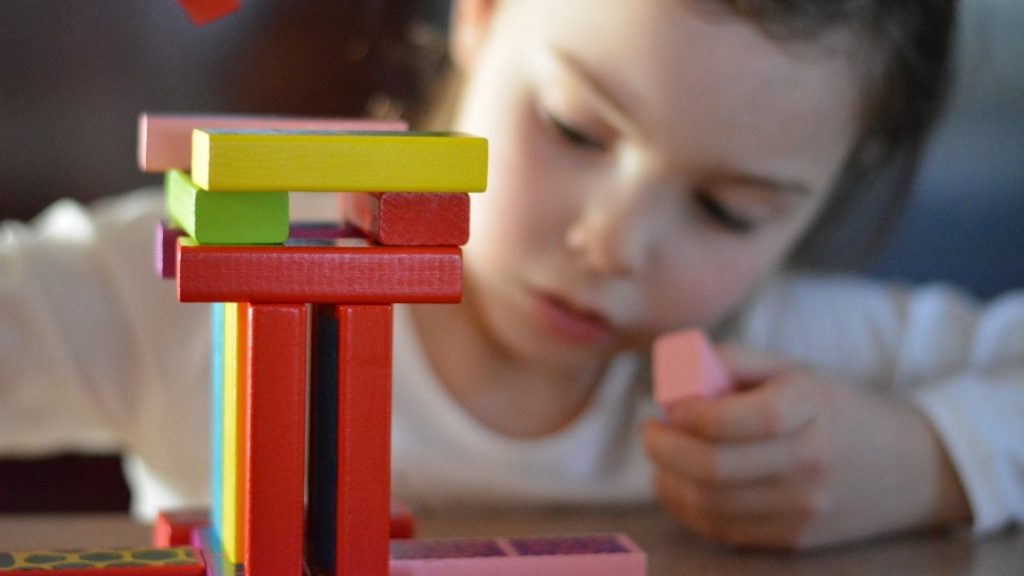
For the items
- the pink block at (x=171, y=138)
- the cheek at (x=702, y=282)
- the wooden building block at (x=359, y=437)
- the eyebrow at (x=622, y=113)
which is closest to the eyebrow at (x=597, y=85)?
the eyebrow at (x=622, y=113)

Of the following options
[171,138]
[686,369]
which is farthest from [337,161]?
[686,369]

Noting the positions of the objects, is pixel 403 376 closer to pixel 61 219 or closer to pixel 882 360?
pixel 61 219

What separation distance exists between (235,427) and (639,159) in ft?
1.15

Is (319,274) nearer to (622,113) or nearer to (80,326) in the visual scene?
(622,113)

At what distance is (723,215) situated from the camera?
0.81 metres

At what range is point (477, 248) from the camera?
865 millimetres

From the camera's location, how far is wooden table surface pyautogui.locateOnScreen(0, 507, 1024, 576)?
2.21ft

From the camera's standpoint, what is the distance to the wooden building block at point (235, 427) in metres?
0.48

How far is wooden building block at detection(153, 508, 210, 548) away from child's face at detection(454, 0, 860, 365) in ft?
0.95

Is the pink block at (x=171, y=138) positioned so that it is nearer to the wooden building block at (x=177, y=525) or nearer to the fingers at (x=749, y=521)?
the wooden building block at (x=177, y=525)

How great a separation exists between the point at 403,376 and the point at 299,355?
526mm

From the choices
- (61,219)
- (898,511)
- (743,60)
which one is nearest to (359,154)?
(743,60)

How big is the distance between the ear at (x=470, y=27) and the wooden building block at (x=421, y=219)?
49cm

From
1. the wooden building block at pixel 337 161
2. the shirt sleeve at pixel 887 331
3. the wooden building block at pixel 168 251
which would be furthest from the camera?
the shirt sleeve at pixel 887 331
